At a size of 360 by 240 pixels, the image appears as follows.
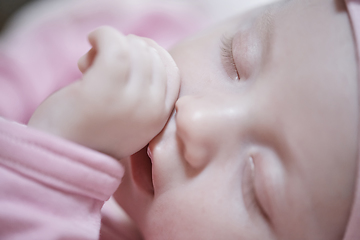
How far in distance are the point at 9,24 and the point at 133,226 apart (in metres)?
0.96

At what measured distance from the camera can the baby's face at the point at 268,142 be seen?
0.63 metres

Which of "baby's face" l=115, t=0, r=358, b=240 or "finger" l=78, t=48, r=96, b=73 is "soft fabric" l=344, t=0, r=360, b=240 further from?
"finger" l=78, t=48, r=96, b=73

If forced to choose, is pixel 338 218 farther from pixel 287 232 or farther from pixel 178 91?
pixel 178 91

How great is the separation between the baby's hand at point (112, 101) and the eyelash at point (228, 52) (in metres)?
0.17

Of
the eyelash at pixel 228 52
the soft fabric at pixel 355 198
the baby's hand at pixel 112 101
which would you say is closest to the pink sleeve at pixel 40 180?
the baby's hand at pixel 112 101

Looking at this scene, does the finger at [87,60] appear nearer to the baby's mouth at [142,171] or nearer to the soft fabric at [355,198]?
the baby's mouth at [142,171]

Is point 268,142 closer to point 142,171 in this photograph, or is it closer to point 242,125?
point 242,125

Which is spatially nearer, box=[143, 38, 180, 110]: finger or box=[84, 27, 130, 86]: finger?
box=[84, 27, 130, 86]: finger

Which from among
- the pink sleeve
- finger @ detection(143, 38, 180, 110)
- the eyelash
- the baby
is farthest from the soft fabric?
the pink sleeve

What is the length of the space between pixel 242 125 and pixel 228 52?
21 centimetres

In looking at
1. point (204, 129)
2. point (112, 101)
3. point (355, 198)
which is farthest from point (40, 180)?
point (355, 198)

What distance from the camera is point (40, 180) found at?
0.60m

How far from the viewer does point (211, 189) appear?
0.69 meters

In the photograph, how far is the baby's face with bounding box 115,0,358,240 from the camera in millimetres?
627
